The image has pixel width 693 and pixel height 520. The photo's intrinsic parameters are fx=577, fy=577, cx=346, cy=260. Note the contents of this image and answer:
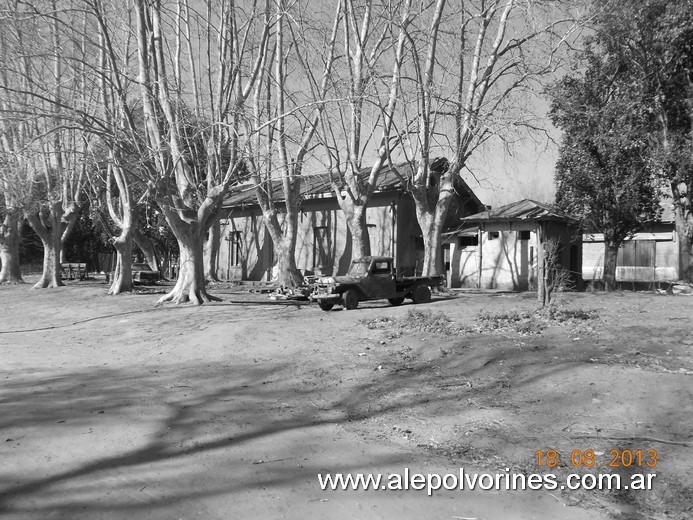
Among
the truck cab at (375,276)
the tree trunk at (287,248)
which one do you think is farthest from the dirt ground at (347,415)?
the tree trunk at (287,248)

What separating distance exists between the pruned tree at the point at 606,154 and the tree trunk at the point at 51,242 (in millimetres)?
24224

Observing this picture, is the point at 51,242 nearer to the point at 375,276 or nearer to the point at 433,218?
the point at 433,218

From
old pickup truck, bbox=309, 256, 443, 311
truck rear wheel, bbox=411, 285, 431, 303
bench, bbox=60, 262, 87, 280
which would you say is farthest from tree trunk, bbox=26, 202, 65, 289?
truck rear wheel, bbox=411, 285, 431, 303

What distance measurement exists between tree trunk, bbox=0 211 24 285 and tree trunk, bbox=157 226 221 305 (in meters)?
20.0

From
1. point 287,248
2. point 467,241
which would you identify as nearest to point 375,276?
point 287,248

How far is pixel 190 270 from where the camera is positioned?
19.0 m

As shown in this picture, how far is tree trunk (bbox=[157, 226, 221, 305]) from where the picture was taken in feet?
61.1

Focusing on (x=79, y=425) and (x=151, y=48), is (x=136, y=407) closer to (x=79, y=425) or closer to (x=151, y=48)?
(x=79, y=425)

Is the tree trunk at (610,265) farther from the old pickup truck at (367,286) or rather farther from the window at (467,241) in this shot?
the old pickup truck at (367,286)

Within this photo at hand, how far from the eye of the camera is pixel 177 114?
699 inches

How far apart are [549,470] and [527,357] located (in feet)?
12.0

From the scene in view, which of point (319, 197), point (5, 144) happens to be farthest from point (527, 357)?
point (5, 144)

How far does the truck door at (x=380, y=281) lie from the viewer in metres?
16.9

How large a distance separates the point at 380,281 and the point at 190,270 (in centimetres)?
648
